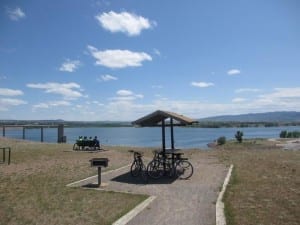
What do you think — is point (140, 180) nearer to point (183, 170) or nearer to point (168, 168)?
point (168, 168)

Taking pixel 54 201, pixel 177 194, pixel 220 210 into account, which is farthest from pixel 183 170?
pixel 54 201

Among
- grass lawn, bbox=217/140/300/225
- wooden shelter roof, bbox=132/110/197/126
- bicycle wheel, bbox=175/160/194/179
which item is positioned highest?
wooden shelter roof, bbox=132/110/197/126

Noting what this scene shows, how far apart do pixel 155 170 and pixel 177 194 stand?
3.30m

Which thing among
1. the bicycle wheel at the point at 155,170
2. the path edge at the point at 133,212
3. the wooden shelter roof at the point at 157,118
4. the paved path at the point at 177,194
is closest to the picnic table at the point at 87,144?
the paved path at the point at 177,194

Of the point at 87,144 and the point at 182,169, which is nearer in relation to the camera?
the point at 182,169

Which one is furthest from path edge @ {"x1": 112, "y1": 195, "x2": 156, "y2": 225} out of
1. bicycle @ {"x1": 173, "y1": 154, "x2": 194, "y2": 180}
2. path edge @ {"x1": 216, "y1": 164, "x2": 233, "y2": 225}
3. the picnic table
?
the picnic table

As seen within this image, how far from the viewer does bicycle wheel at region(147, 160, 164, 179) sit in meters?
→ 11.8

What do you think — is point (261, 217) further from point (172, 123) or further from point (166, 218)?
point (172, 123)

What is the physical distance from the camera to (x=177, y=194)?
29.3 ft

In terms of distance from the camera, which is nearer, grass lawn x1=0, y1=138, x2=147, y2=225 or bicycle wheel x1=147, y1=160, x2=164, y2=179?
grass lawn x1=0, y1=138, x2=147, y2=225

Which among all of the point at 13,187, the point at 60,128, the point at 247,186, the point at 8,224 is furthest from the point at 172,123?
the point at 60,128

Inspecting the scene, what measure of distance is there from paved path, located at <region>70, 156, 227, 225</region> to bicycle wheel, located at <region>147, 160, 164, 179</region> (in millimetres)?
502

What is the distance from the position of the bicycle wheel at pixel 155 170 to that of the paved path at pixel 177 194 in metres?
0.50

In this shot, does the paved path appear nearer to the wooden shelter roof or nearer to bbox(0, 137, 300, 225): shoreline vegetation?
bbox(0, 137, 300, 225): shoreline vegetation
